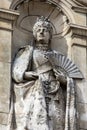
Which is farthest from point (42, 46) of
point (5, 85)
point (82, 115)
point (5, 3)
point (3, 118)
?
point (3, 118)

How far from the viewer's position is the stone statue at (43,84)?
17.2m

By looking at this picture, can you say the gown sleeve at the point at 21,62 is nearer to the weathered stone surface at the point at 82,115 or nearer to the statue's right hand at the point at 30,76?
the statue's right hand at the point at 30,76

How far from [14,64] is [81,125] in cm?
190

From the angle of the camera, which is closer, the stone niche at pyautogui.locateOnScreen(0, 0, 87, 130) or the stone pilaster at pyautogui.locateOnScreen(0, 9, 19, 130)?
the stone pilaster at pyautogui.locateOnScreen(0, 9, 19, 130)

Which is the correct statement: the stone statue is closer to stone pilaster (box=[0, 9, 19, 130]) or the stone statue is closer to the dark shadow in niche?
stone pilaster (box=[0, 9, 19, 130])

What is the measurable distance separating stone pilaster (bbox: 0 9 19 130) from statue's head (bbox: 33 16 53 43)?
52cm

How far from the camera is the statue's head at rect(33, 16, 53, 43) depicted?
59.7 feet

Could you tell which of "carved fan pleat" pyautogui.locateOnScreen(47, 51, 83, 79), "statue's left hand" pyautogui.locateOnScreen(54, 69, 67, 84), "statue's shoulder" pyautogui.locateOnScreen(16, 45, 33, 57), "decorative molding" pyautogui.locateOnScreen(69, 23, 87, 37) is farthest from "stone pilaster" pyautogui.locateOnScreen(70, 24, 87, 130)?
"statue's shoulder" pyautogui.locateOnScreen(16, 45, 33, 57)

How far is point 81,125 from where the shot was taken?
17688mm

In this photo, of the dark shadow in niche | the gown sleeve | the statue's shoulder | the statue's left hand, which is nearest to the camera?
the gown sleeve

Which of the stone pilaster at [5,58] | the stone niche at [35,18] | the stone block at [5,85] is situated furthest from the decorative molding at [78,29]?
the stone block at [5,85]

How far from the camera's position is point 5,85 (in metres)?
17.5

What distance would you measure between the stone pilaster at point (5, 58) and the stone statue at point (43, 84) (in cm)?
15

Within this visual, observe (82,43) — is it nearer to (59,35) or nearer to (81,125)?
(59,35)
